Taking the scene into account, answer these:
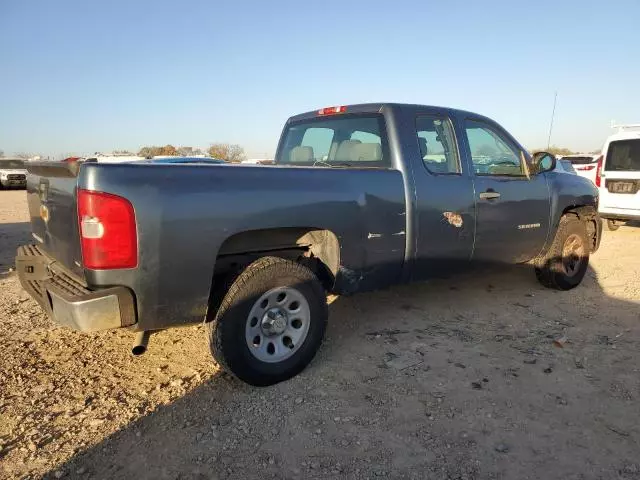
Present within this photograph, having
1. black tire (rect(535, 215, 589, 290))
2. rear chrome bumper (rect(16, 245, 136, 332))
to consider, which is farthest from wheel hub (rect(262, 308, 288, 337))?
black tire (rect(535, 215, 589, 290))

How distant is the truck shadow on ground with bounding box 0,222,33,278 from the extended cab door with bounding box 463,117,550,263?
5550 mm

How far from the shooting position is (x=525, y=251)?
4.89 m

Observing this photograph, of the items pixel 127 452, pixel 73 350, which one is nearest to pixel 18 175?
pixel 73 350

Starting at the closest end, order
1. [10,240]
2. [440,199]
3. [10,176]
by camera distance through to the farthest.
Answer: [440,199] < [10,240] < [10,176]

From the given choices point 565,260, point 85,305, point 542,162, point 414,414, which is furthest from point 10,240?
point 565,260

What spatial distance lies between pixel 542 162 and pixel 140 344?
13.4 feet

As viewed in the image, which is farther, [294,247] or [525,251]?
[525,251]

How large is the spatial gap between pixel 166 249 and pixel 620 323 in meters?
4.15

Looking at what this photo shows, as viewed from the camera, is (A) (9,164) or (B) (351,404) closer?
(B) (351,404)

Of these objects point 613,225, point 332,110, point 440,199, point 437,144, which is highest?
point 332,110

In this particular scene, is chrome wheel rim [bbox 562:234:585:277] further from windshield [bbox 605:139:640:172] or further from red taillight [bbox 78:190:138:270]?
windshield [bbox 605:139:640:172]

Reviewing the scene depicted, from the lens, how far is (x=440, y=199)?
3.94 meters

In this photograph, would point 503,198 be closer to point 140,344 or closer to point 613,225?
point 140,344

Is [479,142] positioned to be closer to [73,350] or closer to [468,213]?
[468,213]
